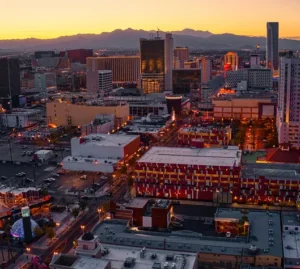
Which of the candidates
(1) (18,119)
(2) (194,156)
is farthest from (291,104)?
(1) (18,119)

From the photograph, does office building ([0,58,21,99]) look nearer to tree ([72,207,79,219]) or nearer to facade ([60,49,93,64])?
tree ([72,207,79,219])

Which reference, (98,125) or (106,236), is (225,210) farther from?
(98,125)

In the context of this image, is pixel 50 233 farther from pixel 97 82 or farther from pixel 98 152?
pixel 97 82

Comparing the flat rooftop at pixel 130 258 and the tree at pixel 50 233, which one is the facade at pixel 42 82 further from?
the flat rooftop at pixel 130 258

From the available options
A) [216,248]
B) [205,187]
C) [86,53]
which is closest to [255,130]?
[205,187]

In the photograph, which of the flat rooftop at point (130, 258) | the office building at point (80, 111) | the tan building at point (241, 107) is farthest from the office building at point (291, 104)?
the flat rooftop at point (130, 258)

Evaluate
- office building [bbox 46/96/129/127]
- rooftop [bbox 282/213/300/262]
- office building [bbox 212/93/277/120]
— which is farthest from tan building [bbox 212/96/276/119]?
rooftop [bbox 282/213/300/262]
